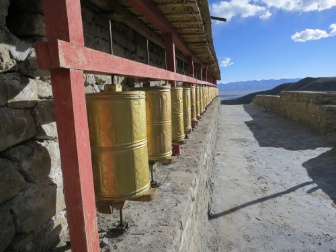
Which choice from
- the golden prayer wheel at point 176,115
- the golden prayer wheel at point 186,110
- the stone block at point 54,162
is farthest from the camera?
the golden prayer wheel at point 186,110

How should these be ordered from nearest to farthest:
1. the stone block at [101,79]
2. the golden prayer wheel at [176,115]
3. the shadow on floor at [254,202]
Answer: the stone block at [101,79]
the golden prayer wheel at [176,115]
the shadow on floor at [254,202]

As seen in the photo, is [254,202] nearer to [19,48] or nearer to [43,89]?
[43,89]

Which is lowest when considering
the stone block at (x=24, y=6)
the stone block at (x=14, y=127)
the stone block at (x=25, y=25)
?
the stone block at (x=14, y=127)

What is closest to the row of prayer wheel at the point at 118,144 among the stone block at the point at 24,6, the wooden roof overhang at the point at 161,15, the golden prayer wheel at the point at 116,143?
the golden prayer wheel at the point at 116,143

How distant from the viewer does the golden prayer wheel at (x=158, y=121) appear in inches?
91.9

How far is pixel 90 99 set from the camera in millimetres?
1534

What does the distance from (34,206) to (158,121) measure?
3.76 feet

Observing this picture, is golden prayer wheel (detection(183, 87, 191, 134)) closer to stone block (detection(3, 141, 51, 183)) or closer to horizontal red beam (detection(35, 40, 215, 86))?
horizontal red beam (detection(35, 40, 215, 86))

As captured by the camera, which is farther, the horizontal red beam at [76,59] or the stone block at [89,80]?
the stone block at [89,80]

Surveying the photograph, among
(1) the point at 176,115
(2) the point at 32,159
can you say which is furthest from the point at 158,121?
(2) the point at 32,159

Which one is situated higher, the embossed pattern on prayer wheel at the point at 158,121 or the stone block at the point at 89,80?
the stone block at the point at 89,80

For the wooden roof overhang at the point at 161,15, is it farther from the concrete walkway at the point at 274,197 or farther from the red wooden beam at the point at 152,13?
the concrete walkway at the point at 274,197

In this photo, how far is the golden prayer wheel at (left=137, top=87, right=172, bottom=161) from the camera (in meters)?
2.33

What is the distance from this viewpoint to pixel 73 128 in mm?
1265
